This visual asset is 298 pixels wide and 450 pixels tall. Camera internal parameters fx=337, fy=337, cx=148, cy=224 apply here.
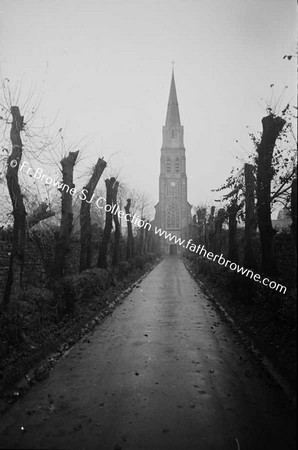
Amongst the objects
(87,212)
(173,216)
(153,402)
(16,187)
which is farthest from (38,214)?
(173,216)

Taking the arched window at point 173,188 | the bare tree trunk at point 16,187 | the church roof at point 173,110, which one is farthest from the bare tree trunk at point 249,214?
the church roof at point 173,110

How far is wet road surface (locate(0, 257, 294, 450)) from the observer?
4.03 meters

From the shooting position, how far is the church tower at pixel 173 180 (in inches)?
3356

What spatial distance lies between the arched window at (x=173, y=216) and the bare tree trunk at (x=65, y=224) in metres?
73.4

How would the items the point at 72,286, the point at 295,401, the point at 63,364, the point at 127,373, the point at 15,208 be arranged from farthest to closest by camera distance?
1. the point at 72,286
2. the point at 15,208
3. the point at 63,364
4. the point at 127,373
5. the point at 295,401

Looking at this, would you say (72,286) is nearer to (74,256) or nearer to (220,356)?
(220,356)

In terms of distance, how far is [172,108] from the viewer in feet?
289

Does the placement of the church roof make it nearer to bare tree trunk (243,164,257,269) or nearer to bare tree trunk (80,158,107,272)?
bare tree trunk (80,158,107,272)

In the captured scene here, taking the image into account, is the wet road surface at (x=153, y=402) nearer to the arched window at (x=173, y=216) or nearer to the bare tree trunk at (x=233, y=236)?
the bare tree trunk at (x=233, y=236)

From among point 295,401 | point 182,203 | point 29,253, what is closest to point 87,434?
point 295,401

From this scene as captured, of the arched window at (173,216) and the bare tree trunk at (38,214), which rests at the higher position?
the arched window at (173,216)

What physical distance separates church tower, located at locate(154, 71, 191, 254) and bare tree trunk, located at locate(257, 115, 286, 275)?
72927mm

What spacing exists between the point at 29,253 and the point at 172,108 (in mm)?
79499

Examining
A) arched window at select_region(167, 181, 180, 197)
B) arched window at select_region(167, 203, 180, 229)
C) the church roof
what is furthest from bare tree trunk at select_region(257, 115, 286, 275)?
the church roof
